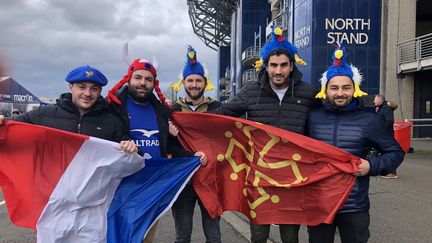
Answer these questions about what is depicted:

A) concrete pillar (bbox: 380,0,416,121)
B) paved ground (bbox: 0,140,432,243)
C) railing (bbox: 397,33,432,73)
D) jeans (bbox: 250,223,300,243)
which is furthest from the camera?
concrete pillar (bbox: 380,0,416,121)

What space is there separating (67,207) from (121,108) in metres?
0.95

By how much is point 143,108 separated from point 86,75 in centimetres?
60

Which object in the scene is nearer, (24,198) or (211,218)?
(24,198)

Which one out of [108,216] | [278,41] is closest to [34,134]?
[108,216]

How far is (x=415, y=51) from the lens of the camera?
20078 mm

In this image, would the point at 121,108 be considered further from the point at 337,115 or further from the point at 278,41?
the point at 337,115

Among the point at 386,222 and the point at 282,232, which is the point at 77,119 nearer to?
the point at 282,232

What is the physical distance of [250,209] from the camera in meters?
4.05

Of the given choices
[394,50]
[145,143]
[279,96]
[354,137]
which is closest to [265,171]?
[279,96]

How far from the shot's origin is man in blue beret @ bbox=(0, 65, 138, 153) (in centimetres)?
365

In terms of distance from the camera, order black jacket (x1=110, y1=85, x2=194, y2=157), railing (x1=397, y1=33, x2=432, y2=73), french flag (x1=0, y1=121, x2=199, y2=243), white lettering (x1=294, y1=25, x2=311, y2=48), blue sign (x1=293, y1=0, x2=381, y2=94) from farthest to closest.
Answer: white lettering (x1=294, y1=25, x2=311, y2=48)
blue sign (x1=293, y1=0, x2=381, y2=94)
railing (x1=397, y1=33, x2=432, y2=73)
black jacket (x1=110, y1=85, x2=194, y2=157)
french flag (x1=0, y1=121, x2=199, y2=243)

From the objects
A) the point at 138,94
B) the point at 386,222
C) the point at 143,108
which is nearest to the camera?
the point at 138,94

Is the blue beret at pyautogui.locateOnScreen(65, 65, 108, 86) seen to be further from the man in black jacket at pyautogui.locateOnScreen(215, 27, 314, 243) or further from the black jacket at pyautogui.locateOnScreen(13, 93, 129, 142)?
the man in black jacket at pyautogui.locateOnScreen(215, 27, 314, 243)

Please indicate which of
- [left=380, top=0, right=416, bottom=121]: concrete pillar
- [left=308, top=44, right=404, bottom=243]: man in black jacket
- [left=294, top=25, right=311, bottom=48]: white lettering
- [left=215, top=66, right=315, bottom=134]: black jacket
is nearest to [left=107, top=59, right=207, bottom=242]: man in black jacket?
[left=215, top=66, right=315, bottom=134]: black jacket
